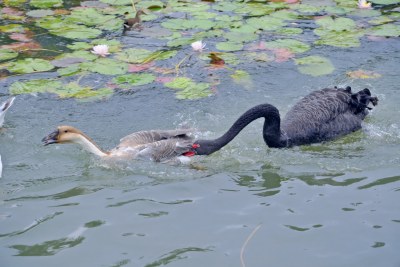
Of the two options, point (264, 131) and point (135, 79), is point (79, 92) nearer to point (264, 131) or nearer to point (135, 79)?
point (135, 79)

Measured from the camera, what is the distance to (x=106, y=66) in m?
8.81

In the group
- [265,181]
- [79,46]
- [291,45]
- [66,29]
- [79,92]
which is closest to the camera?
[265,181]

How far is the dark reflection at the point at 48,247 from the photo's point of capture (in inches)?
222

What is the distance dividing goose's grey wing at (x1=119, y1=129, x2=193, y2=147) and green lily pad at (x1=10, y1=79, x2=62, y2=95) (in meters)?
1.61

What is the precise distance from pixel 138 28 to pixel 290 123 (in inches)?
122

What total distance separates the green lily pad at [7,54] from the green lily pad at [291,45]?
→ 132 inches

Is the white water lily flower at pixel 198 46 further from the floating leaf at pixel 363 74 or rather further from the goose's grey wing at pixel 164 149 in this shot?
the goose's grey wing at pixel 164 149

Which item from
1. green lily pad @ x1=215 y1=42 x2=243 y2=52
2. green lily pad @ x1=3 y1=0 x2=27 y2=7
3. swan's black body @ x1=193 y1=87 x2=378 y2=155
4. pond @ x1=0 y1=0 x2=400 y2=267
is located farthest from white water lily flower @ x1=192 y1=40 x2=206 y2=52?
green lily pad @ x1=3 y1=0 x2=27 y2=7

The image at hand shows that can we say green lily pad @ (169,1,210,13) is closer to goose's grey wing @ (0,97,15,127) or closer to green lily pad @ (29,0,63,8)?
green lily pad @ (29,0,63,8)

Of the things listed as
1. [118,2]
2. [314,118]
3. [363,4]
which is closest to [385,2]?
[363,4]

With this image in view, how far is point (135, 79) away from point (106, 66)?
483 millimetres

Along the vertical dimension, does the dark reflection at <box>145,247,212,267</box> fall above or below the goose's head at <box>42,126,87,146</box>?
below

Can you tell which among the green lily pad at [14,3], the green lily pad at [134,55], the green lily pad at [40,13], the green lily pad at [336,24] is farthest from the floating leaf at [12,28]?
the green lily pad at [336,24]

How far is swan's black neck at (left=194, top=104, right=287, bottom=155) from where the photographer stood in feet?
23.8
